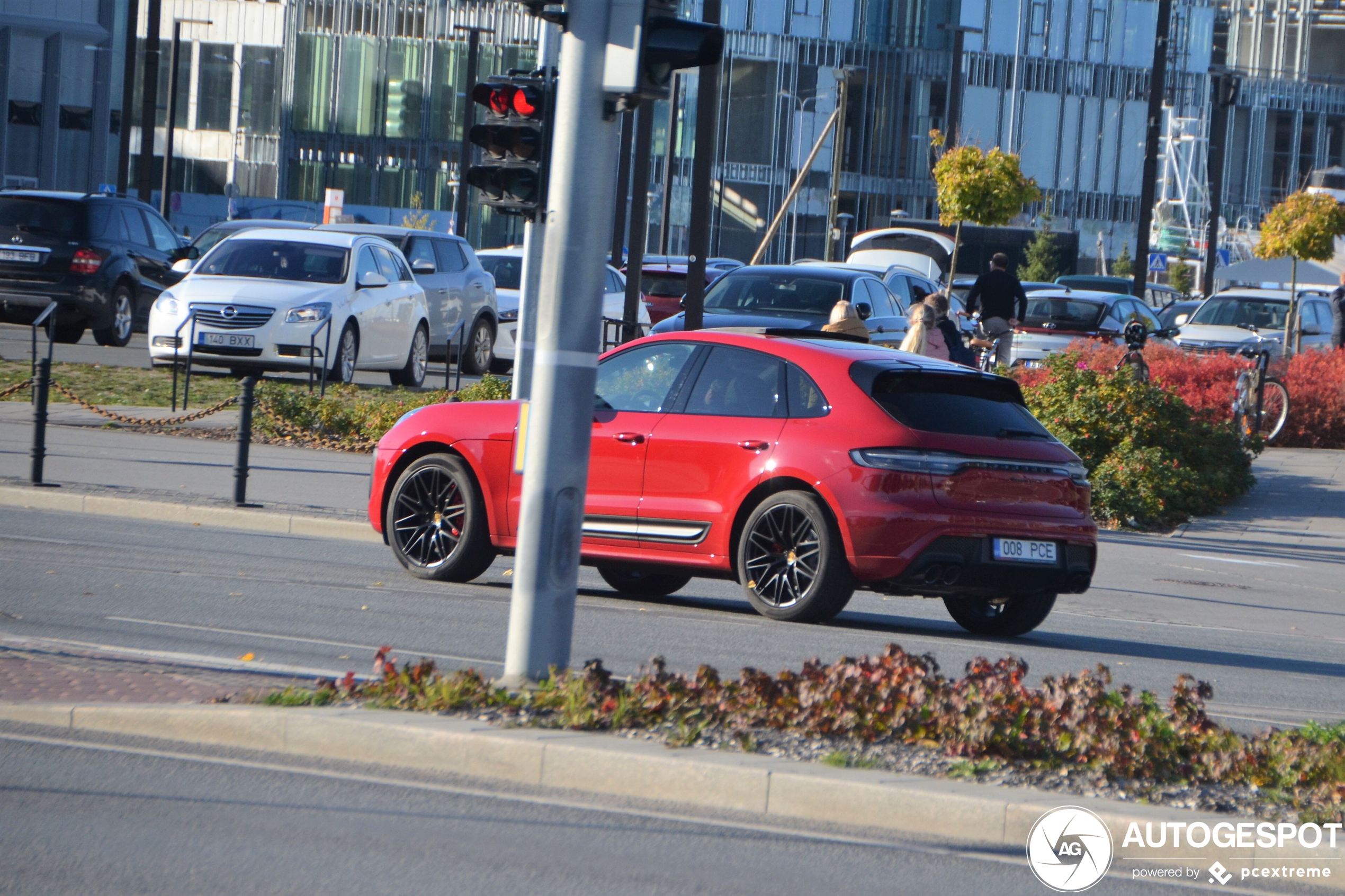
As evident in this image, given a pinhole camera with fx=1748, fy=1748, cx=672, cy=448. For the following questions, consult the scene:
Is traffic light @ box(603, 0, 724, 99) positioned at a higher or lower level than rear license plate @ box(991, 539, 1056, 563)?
higher

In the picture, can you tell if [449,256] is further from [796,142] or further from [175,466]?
[796,142]

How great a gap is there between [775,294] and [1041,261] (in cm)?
3626

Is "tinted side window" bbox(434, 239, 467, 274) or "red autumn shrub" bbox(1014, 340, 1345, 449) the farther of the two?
"tinted side window" bbox(434, 239, 467, 274)

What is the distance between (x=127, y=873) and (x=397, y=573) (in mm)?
6293

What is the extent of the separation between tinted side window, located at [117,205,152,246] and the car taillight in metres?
0.93

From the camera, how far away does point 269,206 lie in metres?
68.2

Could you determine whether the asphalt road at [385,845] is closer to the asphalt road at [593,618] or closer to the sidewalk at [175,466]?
the asphalt road at [593,618]

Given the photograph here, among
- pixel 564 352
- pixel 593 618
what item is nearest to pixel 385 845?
pixel 564 352

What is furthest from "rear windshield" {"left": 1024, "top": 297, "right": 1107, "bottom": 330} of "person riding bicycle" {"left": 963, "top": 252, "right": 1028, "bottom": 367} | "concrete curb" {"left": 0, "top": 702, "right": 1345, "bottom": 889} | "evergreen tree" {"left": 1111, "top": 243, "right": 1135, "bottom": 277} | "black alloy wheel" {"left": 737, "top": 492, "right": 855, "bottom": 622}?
"evergreen tree" {"left": 1111, "top": 243, "right": 1135, "bottom": 277}

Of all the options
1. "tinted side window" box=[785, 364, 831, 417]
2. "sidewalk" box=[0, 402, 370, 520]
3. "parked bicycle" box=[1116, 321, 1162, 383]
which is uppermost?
"parked bicycle" box=[1116, 321, 1162, 383]

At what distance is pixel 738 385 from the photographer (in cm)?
987

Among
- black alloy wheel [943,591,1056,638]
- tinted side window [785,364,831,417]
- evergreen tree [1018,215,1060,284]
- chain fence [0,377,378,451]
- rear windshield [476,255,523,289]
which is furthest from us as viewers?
evergreen tree [1018,215,1060,284]

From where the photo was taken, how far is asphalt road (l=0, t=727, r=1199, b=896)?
187 inches

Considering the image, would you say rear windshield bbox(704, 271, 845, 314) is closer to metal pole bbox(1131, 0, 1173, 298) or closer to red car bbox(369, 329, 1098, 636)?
red car bbox(369, 329, 1098, 636)
